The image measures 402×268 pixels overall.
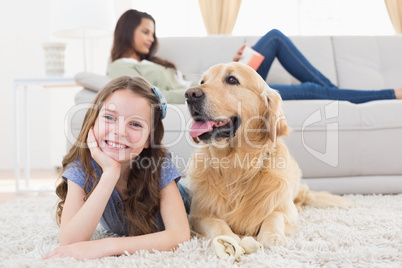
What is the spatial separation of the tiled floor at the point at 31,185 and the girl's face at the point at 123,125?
5.47 ft

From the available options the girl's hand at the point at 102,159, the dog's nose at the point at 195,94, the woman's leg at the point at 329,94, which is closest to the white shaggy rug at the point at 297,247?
the girl's hand at the point at 102,159

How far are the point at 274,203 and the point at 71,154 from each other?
0.78m

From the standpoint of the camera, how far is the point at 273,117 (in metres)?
1.60

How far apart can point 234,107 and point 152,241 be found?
619 mm

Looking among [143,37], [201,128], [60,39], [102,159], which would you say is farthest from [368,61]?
[60,39]

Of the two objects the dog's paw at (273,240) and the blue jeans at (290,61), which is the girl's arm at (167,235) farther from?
A: the blue jeans at (290,61)

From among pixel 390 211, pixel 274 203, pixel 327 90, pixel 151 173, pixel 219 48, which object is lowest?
pixel 390 211

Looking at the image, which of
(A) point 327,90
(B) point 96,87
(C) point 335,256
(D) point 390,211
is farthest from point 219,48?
(C) point 335,256

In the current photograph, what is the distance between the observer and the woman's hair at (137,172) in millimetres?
1397

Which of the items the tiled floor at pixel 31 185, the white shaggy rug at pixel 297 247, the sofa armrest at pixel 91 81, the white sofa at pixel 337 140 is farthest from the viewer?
the tiled floor at pixel 31 185

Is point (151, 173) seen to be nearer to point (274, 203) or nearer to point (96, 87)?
point (274, 203)

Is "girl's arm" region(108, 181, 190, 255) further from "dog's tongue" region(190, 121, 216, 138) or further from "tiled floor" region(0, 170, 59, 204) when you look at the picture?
"tiled floor" region(0, 170, 59, 204)

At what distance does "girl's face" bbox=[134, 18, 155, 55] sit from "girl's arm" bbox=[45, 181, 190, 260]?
6.79 ft

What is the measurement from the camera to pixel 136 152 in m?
1.39
